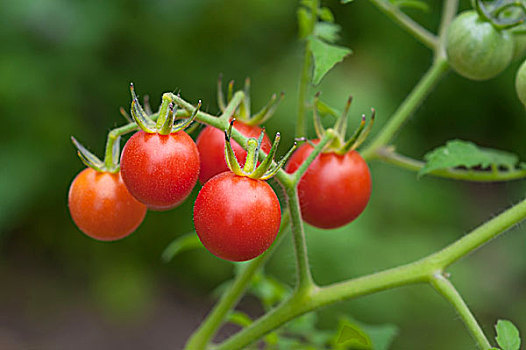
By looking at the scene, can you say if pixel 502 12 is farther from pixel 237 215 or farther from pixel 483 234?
pixel 237 215

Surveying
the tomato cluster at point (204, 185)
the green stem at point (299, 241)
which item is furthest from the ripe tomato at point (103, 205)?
the green stem at point (299, 241)

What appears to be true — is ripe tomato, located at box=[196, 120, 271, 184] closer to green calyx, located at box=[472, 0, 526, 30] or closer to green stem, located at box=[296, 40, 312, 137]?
green stem, located at box=[296, 40, 312, 137]

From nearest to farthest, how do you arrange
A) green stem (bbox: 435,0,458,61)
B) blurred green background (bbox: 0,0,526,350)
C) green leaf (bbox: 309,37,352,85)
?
green leaf (bbox: 309,37,352,85)
green stem (bbox: 435,0,458,61)
blurred green background (bbox: 0,0,526,350)

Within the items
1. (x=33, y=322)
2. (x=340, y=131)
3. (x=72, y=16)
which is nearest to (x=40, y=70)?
(x=72, y=16)

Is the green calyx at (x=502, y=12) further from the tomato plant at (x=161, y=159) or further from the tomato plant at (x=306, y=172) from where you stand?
the tomato plant at (x=161, y=159)

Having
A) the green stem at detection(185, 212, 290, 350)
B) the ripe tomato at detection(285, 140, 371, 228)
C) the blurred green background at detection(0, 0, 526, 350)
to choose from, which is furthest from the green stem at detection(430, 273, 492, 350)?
the blurred green background at detection(0, 0, 526, 350)

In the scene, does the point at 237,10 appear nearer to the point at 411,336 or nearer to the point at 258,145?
the point at 411,336

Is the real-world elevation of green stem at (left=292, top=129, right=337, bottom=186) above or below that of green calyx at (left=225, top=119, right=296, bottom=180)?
below
